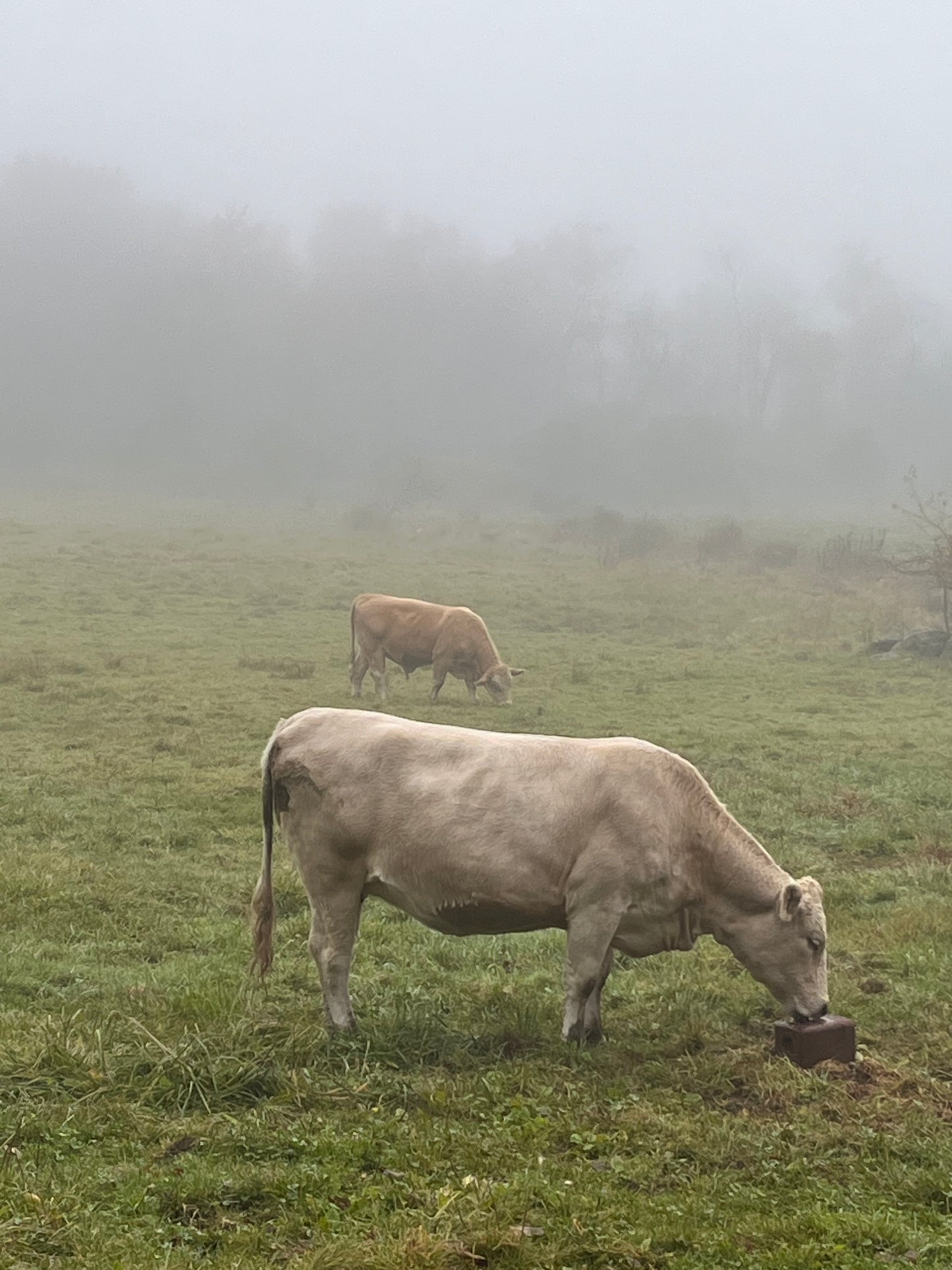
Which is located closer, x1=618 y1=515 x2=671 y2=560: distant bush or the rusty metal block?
the rusty metal block

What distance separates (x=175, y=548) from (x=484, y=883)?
41843 mm

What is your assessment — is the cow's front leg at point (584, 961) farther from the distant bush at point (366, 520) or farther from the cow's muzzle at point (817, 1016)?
the distant bush at point (366, 520)

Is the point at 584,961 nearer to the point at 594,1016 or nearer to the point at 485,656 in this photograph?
the point at 594,1016

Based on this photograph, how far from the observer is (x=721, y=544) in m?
49.9

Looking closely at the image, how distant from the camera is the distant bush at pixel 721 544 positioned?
161ft

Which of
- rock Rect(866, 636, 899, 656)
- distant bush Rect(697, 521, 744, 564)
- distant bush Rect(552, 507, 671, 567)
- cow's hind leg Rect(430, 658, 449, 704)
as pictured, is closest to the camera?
cow's hind leg Rect(430, 658, 449, 704)

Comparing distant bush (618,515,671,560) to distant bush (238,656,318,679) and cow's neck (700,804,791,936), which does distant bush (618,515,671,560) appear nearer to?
distant bush (238,656,318,679)

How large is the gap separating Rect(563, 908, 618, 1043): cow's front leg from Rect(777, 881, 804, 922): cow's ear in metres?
1.05

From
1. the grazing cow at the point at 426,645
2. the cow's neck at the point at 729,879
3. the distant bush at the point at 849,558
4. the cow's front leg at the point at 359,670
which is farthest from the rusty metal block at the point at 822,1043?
the distant bush at the point at 849,558

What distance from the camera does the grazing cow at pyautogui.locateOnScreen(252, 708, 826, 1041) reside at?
7375 mm

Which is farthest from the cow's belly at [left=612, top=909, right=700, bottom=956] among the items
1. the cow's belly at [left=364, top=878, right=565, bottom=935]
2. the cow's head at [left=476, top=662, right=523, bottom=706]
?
the cow's head at [left=476, top=662, right=523, bottom=706]

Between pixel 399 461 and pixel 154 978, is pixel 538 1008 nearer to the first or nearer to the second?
pixel 154 978

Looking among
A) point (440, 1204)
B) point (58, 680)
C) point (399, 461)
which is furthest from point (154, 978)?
point (399, 461)

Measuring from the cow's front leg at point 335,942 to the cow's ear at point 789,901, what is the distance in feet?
8.73
